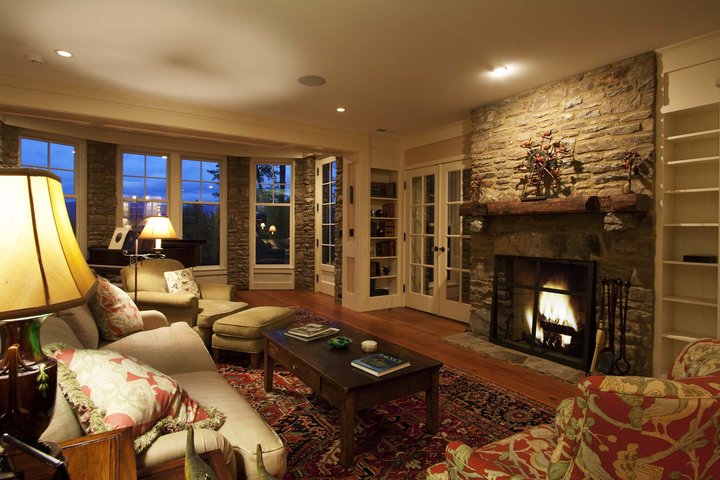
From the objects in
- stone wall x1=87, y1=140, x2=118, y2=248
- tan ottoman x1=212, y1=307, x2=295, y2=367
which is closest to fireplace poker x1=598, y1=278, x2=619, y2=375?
tan ottoman x1=212, y1=307, x2=295, y2=367

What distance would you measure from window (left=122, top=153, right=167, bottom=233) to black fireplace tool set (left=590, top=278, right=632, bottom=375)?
6.73 m

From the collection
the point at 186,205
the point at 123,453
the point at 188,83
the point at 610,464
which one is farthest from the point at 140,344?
the point at 186,205

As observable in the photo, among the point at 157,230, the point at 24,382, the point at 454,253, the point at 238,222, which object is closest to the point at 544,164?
the point at 454,253

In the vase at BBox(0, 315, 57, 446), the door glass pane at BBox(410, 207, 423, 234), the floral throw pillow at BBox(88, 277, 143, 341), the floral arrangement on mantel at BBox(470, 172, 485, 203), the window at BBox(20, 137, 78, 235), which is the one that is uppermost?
the window at BBox(20, 137, 78, 235)

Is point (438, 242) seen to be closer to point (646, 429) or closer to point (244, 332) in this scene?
point (244, 332)

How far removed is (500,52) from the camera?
331 cm

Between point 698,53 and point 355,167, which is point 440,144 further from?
point 698,53

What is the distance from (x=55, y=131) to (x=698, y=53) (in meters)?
7.45

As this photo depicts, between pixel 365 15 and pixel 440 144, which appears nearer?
pixel 365 15

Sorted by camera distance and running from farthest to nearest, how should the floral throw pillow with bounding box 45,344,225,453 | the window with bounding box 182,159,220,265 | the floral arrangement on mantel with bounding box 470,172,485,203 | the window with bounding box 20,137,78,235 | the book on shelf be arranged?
the window with bounding box 182,159,220,265 → the window with bounding box 20,137,78,235 → the floral arrangement on mantel with bounding box 470,172,485,203 → the book on shelf → the floral throw pillow with bounding box 45,344,225,453

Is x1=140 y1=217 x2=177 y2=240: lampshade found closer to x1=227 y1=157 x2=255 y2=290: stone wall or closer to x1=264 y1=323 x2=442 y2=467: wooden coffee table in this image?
x1=264 y1=323 x2=442 y2=467: wooden coffee table

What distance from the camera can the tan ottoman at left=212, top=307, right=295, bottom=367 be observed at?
3512 mm

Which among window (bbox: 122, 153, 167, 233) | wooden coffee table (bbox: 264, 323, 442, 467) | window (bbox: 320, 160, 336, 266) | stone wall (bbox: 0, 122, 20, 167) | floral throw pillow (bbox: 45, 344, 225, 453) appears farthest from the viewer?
window (bbox: 320, 160, 336, 266)

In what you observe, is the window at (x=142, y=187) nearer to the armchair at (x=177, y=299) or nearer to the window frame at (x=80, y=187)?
the window frame at (x=80, y=187)
